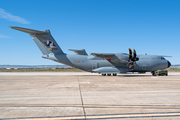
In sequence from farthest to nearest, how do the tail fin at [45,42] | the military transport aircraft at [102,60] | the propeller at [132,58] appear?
1. the military transport aircraft at [102,60]
2. the tail fin at [45,42]
3. the propeller at [132,58]

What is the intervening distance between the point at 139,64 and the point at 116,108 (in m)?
27.2

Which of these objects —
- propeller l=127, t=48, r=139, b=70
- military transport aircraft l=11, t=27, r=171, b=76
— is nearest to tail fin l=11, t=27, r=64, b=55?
military transport aircraft l=11, t=27, r=171, b=76

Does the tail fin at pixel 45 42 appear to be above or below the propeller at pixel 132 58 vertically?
above

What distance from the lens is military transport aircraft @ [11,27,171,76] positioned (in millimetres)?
29922

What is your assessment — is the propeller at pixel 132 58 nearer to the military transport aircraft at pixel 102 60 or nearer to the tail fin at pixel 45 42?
the military transport aircraft at pixel 102 60

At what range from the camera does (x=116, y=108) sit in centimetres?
704

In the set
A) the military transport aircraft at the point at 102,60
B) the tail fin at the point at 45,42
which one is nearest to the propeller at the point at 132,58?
the military transport aircraft at the point at 102,60

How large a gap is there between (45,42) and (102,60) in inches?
475

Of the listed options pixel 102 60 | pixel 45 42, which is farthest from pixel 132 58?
pixel 45 42

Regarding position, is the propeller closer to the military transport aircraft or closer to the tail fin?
the military transport aircraft

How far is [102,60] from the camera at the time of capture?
106 ft

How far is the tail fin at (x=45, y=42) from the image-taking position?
29.8 m

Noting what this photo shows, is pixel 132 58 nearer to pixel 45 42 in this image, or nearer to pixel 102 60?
pixel 102 60

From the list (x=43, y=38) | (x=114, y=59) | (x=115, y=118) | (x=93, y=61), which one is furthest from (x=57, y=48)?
(x=115, y=118)
